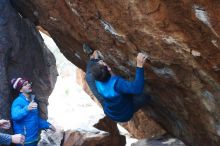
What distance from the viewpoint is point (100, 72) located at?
7367mm

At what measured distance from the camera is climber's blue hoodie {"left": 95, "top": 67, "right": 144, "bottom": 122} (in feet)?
22.9

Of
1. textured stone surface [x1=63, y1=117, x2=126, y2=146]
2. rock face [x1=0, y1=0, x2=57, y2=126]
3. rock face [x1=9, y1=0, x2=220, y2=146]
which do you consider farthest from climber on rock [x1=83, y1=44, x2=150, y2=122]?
textured stone surface [x1=63, y1=117, x2=126, y2=146]

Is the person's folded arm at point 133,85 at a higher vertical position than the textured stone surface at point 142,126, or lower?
higher

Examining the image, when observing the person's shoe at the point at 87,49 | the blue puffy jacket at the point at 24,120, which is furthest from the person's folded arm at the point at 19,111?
the person's shoe at the point at 87,49

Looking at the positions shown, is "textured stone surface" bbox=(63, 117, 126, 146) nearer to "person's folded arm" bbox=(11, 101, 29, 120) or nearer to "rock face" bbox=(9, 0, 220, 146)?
"rock face" bbox=(9, 0, 220, 146)

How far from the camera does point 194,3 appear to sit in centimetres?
548

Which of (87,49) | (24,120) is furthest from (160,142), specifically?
(24,120)

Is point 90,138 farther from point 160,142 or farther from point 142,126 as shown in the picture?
point 142,126

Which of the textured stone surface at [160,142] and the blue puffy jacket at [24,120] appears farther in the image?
the textured stone surface at [160,142]

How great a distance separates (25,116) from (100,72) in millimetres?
1750

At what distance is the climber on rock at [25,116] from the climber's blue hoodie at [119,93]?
54.5 inches

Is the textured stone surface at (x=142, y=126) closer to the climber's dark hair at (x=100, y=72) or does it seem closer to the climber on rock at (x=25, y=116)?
the climber on rock at (x=25, y=116)

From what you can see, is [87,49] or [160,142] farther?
[160,142]

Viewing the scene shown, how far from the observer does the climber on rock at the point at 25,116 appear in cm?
796
